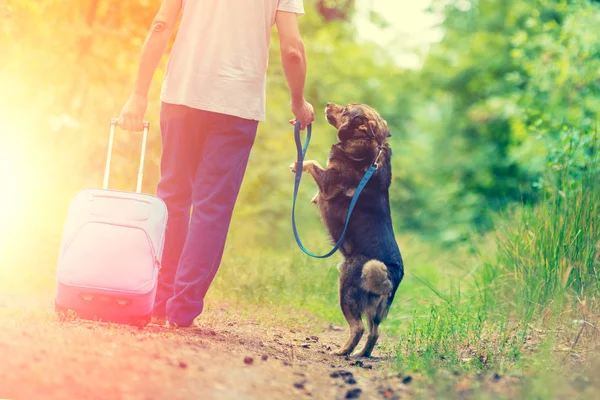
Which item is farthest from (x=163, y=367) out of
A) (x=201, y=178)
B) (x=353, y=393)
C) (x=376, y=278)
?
(x=376, y=278)

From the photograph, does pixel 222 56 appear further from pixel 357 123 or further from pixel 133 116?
pixel 357 123

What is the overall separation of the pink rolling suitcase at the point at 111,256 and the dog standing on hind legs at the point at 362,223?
1.33 m

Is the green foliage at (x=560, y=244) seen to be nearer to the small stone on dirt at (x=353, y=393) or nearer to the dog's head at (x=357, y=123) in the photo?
the dog's head at (x=357, y=123)

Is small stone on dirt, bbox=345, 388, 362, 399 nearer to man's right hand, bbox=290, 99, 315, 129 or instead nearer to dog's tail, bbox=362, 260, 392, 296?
dog's tail, bbox=362, 260, 392, 296

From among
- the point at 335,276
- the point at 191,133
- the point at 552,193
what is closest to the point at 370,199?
the point at 191,133

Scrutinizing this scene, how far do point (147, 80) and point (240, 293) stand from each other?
2638 millimetres

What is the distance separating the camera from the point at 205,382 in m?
3.45

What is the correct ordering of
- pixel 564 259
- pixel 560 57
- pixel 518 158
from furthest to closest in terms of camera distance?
pixel 518 158, pixel 560 57, pixel 564 259

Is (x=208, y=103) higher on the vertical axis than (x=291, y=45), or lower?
lower

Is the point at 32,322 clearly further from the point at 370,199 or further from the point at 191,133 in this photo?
the point at 370,199

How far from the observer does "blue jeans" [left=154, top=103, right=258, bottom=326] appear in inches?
185

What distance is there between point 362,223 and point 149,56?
1.73 m

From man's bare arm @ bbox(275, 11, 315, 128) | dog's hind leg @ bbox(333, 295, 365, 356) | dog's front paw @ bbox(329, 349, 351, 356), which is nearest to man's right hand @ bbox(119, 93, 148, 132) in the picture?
man's bare arm @ bbox(275, 11, 315, 128)

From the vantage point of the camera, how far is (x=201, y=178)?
4.75 metres
